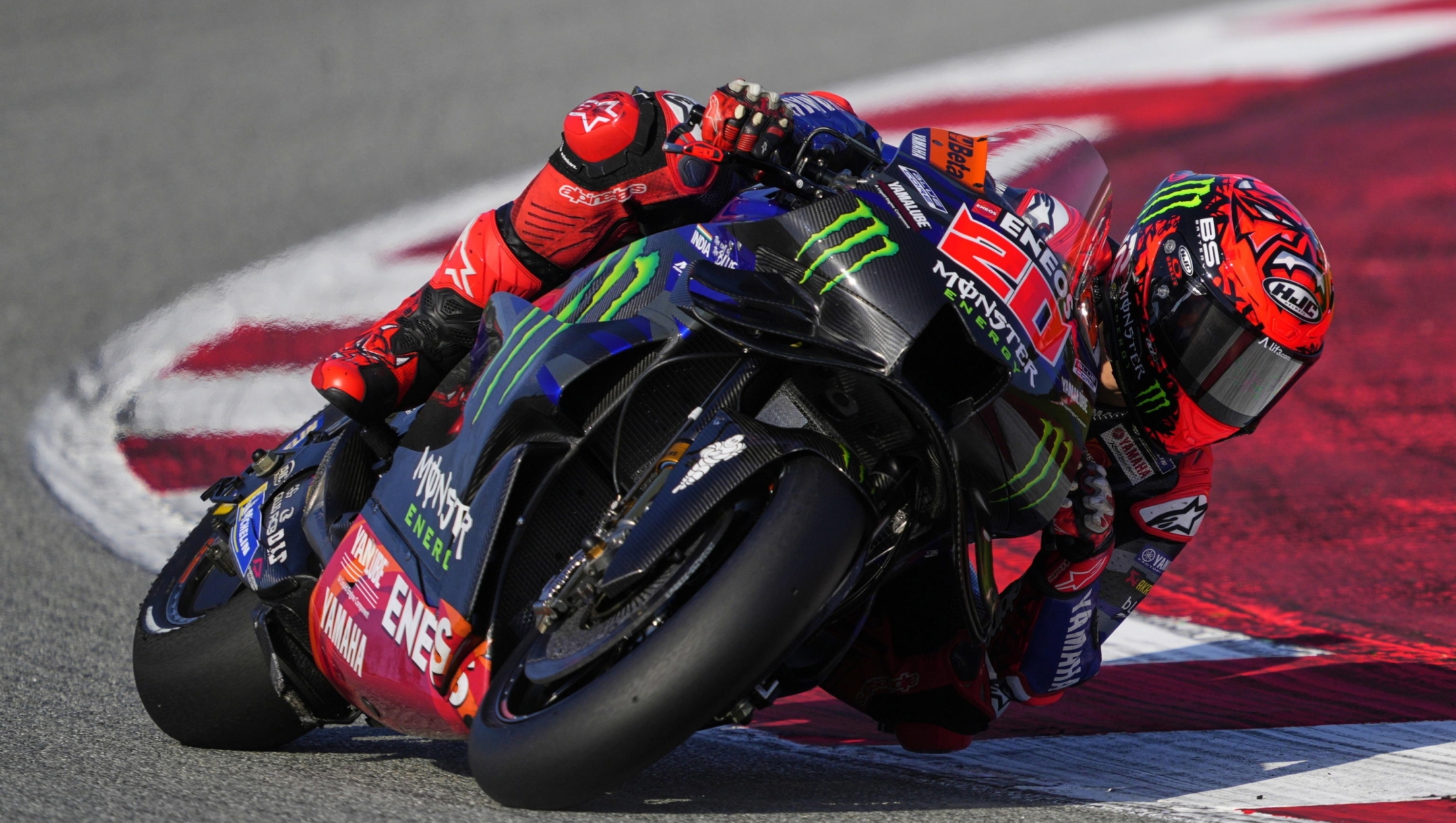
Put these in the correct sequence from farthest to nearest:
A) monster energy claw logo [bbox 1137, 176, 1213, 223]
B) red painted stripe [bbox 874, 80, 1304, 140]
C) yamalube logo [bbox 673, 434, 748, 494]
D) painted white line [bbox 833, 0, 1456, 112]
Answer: painted white line [bbox 833, 0, 1456, 112], red painted stripe [bbox 874, 80, 1304, 140], monster energy claw logo [bbox 1137, 176, 1213, 223], yamalube logo [bbox 673, 434, 748, 494]

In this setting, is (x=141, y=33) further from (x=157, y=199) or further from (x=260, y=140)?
(x=157, y=199)

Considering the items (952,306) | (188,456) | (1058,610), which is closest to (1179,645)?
(1058,610)

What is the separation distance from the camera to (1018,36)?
32.9 feet

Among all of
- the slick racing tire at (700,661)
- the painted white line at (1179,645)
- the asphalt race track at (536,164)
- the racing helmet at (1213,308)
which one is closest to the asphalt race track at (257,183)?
the asphalt race track at (536,164)

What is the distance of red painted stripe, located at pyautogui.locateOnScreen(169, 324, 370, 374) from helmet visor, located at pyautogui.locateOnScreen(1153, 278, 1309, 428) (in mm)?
3695

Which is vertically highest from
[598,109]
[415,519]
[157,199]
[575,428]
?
[598,109]

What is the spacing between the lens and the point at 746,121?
270 centimetres

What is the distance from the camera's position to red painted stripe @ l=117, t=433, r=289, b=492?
5.12 m

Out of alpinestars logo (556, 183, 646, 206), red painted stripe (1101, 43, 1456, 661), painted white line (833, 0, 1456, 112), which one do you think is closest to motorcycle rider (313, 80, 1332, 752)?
alpinestars logo (556, 183, 646, 206)

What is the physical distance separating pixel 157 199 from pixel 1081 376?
6188 mm

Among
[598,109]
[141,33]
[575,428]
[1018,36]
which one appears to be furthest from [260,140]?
[575,428]

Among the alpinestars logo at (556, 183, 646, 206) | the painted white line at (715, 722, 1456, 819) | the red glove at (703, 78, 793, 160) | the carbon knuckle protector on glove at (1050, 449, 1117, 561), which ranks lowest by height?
the painted white line at (715, 722, 1456, 819)

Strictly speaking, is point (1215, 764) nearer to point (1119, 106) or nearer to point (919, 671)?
point (919, 671)

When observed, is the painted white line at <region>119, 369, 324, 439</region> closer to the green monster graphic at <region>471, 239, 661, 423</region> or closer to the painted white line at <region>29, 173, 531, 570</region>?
the painted white line at <region>29, 173, 531, 570</region>
